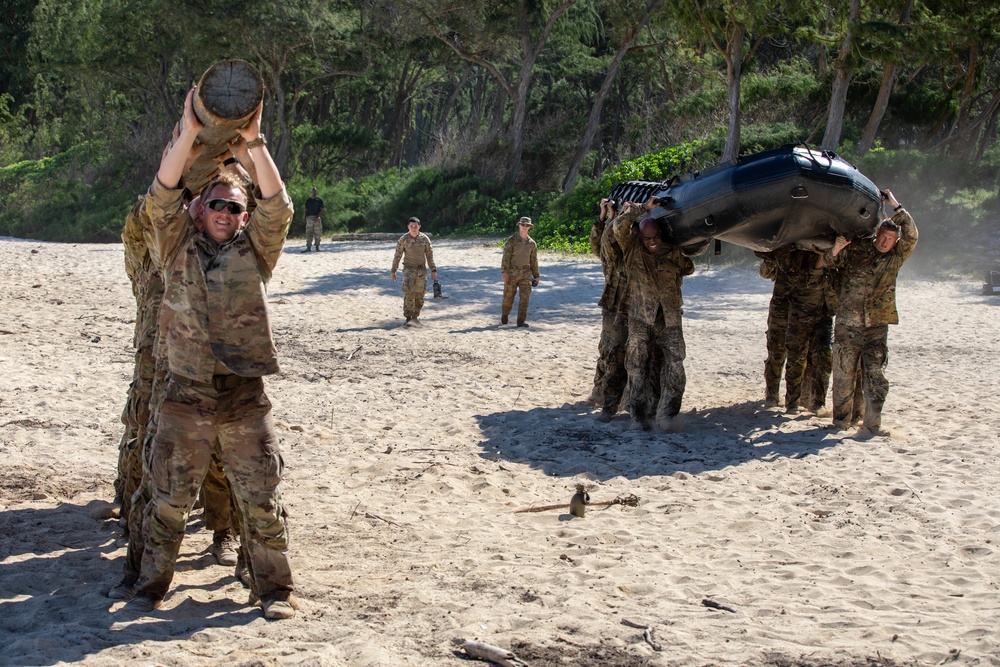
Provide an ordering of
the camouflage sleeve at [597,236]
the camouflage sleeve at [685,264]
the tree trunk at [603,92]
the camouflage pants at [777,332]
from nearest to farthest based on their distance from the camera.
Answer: the camouflage sleeve at [685,264] < the camouflage pants at [777,332] < the camouflage sleeve at [597,236] < the tree trunk at [603,92]

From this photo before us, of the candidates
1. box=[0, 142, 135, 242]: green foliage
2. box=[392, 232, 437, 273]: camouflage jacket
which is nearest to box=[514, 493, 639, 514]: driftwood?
box=[392, 232, 437, 273]: camouflage jacket

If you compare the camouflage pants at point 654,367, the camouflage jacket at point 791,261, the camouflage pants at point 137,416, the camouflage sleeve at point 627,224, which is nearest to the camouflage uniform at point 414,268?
the camouflage pants at point 654,367

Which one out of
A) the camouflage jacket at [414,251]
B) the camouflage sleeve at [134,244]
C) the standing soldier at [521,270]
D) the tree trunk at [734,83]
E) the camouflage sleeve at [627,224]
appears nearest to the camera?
the camouflage sleeve at [134,244]

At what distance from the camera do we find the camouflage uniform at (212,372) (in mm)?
5227

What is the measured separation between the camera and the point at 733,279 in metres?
20.5

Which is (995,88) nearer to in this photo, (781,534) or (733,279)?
(733,279)

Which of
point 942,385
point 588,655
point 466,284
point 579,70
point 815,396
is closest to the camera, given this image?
point 588,655

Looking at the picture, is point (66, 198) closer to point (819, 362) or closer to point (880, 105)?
point (880, 105)

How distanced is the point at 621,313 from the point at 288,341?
541cm

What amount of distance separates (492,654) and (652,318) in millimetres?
5452

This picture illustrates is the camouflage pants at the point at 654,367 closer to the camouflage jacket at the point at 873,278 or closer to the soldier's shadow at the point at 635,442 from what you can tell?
the soldier's shadow at the point at 635,442

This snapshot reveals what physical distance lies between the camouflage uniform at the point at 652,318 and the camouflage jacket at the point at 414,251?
21.9 ft

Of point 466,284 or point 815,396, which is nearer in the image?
point 815,396

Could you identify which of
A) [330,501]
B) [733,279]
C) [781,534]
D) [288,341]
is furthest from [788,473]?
[733,279]
